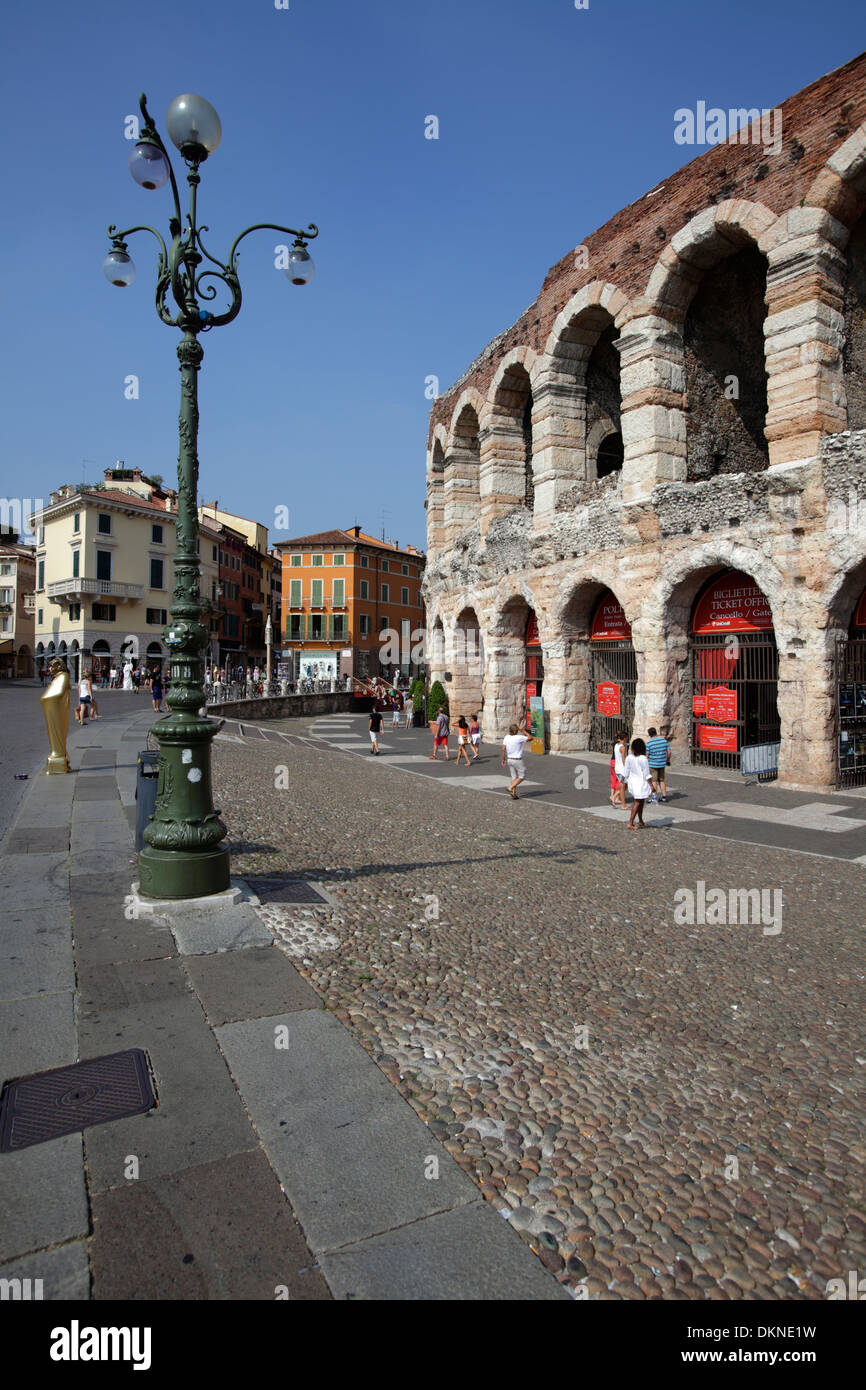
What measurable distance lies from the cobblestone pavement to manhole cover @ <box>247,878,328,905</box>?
0.18 m

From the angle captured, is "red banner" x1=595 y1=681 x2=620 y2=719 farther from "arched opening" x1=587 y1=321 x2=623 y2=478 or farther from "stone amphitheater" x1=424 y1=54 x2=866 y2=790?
"arched opening" x1=587 y1=321 x2=623 y2=478

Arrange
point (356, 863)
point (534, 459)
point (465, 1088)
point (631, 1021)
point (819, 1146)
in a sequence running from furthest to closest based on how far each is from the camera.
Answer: point (534, 459)
point (356, 863)
point (631, 1021)
point (465, 1088)
point (819, 1146)

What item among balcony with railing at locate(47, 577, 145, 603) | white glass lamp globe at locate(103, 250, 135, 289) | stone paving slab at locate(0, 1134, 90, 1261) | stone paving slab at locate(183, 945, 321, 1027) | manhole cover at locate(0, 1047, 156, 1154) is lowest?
stone paving slab at locate(0, 1134, 90, 1261)

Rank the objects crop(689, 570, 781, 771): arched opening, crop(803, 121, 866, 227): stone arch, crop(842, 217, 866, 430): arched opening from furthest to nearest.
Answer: crop(689, 570, 781, 771): arched opening < crop(842, 217, 866, 430): arched opening < crop(803, 121, 866, 227): stone arch

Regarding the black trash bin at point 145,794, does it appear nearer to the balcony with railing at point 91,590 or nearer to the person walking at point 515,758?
the person walking at point 515,758

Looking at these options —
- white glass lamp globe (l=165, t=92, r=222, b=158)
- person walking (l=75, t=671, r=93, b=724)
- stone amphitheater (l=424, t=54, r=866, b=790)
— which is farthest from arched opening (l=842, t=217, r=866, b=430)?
person walking (l=75, t=671, r=93, b=724)

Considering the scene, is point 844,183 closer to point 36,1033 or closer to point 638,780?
point 638,780

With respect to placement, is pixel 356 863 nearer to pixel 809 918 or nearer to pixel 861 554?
pixel 809 918

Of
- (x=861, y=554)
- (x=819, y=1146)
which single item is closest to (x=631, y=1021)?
(x=819, y=1146)

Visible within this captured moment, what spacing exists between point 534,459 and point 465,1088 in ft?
63.0

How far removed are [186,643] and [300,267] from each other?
154 inches

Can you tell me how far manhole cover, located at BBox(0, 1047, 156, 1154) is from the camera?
2.96 metres
